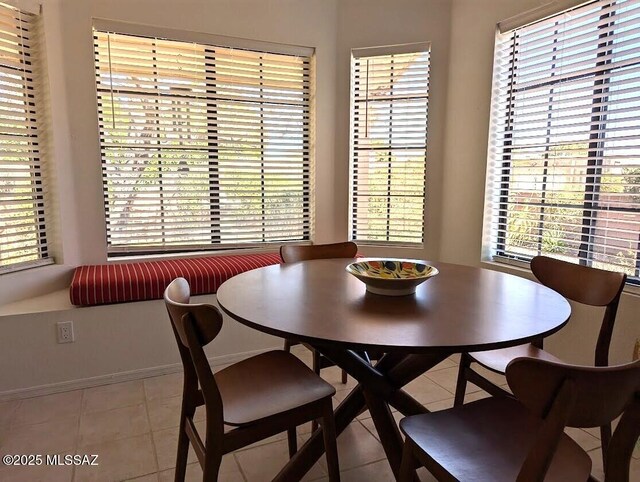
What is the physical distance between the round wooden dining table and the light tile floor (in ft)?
0.98

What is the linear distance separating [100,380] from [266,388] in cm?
154

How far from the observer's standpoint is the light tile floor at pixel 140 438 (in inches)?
69.4

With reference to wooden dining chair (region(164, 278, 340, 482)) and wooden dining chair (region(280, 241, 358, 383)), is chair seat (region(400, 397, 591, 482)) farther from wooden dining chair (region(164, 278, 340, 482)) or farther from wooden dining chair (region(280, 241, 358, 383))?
wooden dining chair (region(280, 241, 358, 383))

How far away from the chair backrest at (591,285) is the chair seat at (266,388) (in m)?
1.10

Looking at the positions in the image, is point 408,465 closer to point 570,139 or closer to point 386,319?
point 386,319

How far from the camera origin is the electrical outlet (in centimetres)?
238

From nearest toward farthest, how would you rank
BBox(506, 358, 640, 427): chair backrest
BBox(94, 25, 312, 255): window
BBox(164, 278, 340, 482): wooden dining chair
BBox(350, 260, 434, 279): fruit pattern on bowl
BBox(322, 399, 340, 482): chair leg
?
BBox(506, 358, 640, 427): chair backrest < BBox(164, 278, 340, 482): wooden dining chair < BBox(322, 399, 340, 482): chair leg < BBox(350, 260, 434, 279): fruit pattern on bowl < BBox(94, 25, 312, 255): window

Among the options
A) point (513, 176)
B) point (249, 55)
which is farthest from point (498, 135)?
point (249, 55)

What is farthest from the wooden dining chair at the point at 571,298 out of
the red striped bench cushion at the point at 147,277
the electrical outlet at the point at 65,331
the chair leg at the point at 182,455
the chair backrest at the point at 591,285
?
the electrical outlet at the point at 65,331

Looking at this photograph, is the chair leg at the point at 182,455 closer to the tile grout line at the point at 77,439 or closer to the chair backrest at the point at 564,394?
the tile grout line at the point at 77,439

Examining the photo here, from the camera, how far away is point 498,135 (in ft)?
9.52

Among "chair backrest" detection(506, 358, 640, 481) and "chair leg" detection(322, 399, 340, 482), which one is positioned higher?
"chair backrest" detection(506, 358, 640, 481)

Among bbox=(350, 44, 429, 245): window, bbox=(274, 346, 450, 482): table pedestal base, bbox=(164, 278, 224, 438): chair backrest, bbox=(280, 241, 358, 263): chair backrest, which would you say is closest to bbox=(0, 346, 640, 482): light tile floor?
bbox=(274, 346, 450, 482): table pedestal base

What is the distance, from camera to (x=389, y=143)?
11.0 feet
